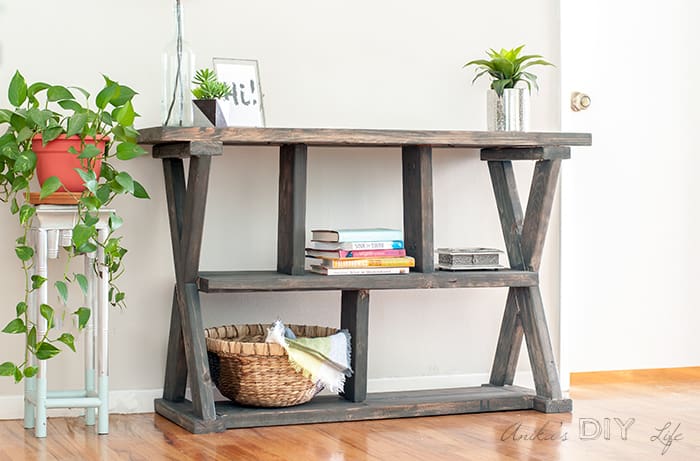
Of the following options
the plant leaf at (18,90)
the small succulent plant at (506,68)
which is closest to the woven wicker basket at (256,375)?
the plant leaf at (18,90)

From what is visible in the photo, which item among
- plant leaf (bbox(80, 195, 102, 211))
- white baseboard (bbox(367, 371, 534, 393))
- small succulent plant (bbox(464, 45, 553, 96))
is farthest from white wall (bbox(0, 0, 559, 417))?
plant leaf (bbox(80, 195, 102, 211))

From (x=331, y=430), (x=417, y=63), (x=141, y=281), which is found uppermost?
(x=417, y=63)

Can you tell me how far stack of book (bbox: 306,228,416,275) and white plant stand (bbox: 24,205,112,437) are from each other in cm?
63

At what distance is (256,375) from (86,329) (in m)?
0.50

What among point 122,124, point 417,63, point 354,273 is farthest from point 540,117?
point 122,124

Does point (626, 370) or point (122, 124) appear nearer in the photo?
point (122, 124)

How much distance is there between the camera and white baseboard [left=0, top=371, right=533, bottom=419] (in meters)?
3.19

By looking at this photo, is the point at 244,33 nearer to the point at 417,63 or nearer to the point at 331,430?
the point at 417,63

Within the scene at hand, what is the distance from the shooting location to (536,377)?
336cm

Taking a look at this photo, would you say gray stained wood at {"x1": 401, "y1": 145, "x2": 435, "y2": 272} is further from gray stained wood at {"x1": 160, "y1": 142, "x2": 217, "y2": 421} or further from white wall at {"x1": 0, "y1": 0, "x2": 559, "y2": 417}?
gray stained wood at {"x1": 160, "y1": 142, "x2": 217, "y2": 421}

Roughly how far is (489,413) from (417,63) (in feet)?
3.77

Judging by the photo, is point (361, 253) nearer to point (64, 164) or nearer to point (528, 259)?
point (528, 259)

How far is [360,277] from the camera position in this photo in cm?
312

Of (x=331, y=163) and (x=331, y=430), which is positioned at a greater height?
(x=331, y=163)
